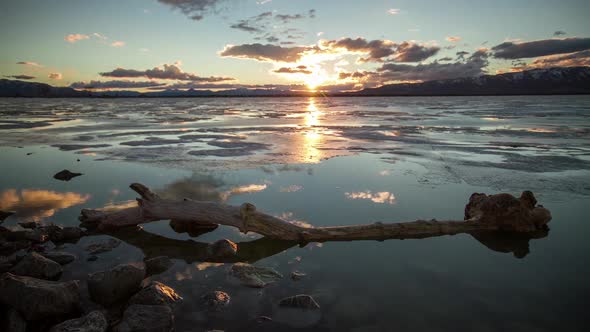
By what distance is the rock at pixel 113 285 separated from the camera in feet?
17.4

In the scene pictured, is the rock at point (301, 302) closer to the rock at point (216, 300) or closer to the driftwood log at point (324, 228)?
the rock at point (216, 300)

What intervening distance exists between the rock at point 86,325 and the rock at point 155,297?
0.58 metres

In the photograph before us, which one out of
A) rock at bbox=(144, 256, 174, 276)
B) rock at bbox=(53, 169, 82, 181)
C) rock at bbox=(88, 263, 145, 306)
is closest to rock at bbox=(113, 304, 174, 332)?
rock at bbox=(88, 263, 145, 306)

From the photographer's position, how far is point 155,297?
5203 millimetres

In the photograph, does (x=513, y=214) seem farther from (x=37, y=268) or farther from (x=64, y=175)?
(x=64, y=175)

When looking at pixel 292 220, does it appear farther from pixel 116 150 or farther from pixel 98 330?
pixel 116 150

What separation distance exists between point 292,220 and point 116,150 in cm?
1461

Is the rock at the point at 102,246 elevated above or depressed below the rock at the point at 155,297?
below

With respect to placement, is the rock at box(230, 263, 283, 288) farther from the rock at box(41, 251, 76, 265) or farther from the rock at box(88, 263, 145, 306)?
the rock at box(41, 251, 76, 265)

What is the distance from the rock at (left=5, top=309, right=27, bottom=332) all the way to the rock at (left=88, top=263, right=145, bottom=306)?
2.98 ft

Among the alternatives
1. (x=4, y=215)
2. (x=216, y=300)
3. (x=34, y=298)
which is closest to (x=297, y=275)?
(x=216, y=300)

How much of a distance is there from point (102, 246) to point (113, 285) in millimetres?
2590

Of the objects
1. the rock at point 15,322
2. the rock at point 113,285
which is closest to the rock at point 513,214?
the rock at point 113,285

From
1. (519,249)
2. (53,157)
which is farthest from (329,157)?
(53,157)
